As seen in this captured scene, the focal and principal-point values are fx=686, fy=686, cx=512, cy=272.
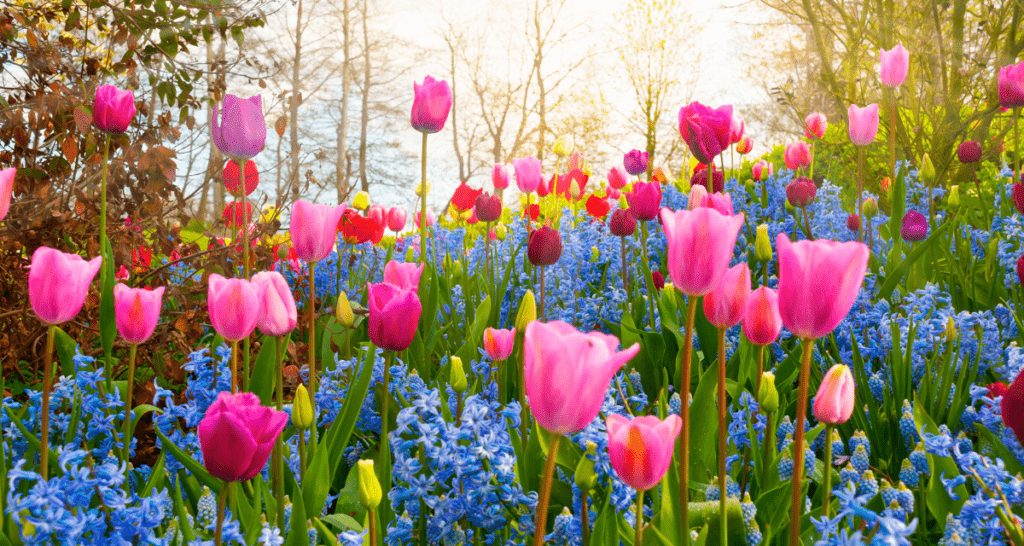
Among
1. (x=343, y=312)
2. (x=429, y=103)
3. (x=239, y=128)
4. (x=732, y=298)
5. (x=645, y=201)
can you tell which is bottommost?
(x=343, y=312)

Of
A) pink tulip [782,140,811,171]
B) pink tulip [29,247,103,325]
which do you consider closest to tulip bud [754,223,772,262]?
pink tulip [29,247,103,325]

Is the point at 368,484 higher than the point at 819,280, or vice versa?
the point at 819,280

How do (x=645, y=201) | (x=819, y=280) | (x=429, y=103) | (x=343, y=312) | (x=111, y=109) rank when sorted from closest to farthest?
(x=819, y=280) → (x=343, y=312) → (x=111, y=109) → (x=429, y=103) → (x=645, y=201)

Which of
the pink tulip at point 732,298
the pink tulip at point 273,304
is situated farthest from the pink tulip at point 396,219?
the pink tulip at point 732,298

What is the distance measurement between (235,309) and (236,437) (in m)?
0.37

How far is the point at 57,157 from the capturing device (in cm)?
237

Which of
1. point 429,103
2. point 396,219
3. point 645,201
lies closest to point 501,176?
point 396,219

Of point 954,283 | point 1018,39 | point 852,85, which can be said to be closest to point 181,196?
point 954,283

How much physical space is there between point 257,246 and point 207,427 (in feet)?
6.75

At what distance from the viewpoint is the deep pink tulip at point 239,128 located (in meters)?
1.68

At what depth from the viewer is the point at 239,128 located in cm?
169

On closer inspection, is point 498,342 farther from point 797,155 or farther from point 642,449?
point 797,155

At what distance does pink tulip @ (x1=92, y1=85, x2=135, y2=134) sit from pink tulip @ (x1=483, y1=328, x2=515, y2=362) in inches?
39.9

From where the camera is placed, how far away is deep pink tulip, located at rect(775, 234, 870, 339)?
0.80 meters
